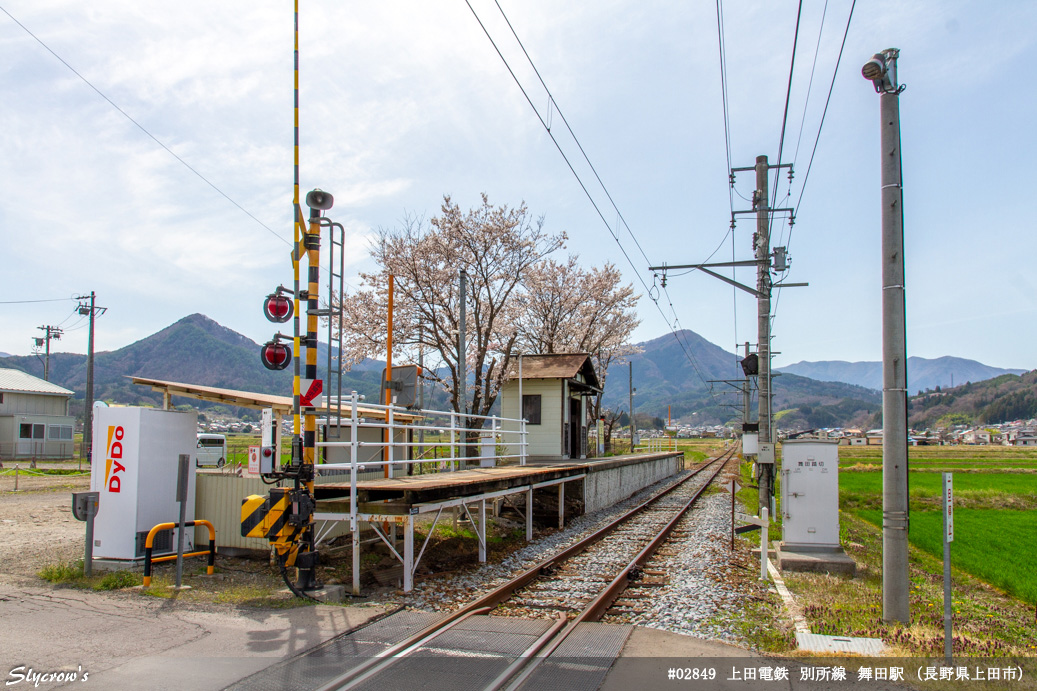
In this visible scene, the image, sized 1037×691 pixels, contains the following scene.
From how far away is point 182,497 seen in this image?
26.8 feet

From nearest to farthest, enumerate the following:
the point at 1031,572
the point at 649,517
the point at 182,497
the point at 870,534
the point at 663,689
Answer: the point at 663,689, the point at 182,497, the point at 1031,572, the point at 870,534, the point at 649,517

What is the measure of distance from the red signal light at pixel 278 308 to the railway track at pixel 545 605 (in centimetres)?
421

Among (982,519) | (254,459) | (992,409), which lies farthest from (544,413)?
(992,409)

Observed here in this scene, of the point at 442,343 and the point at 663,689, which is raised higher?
the point at 442,343

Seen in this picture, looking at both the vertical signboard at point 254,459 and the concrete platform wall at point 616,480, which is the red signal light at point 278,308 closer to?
the vertical signboard at point 254,459

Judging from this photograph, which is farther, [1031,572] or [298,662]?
[1031,572]

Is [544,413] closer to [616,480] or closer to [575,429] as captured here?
[575,429]

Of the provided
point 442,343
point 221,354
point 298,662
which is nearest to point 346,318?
point 442,343

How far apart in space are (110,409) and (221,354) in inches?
7829

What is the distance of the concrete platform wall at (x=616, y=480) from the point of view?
18.3 metres

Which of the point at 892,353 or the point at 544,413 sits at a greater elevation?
the point at 892,353

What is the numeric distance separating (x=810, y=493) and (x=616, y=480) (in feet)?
36.3

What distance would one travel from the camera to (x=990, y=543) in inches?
567

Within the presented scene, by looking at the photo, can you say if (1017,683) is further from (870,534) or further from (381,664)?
(870,534)
